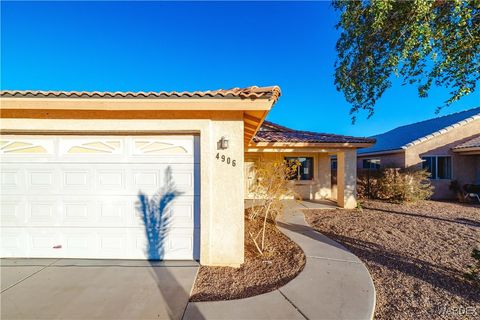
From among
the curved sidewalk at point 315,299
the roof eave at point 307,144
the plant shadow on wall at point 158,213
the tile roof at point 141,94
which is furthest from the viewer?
the roof eave at point 307,144

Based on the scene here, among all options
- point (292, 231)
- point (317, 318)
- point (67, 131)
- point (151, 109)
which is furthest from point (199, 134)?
point (292, 231)

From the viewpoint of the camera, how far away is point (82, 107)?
4023mm

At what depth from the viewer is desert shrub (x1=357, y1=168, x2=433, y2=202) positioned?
1077 centimetres

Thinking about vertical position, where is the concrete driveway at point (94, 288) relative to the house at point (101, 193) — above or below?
below

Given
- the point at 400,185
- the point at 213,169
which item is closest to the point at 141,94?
the point at 213,169

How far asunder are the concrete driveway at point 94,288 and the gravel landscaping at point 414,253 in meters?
3.24

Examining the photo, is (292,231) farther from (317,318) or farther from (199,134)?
(199,134)

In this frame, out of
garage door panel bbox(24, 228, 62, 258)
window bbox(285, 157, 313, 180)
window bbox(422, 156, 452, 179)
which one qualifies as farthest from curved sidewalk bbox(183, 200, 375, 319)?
window bbox(422, 156, 452, 179)

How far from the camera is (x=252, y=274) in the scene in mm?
4020

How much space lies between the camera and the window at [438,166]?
12945 mm

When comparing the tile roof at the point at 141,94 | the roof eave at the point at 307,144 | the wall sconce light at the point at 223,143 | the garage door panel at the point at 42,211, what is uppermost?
the tile roof at the point at 141,94

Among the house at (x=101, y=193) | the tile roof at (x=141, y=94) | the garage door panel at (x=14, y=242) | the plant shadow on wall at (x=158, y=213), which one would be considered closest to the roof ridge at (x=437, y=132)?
the house at (x=101, y=193)

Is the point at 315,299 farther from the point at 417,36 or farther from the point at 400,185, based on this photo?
the point at 400,185

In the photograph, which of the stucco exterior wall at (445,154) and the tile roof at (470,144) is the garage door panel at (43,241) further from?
the tile roof at (470,144)
